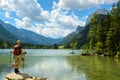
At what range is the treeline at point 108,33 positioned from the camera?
100500 mm

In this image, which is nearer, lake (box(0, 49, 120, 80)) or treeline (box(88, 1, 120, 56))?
lake (box(0, 49, 120, 80))

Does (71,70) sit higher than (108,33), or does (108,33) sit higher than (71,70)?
(108,33)

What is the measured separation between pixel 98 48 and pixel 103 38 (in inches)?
260

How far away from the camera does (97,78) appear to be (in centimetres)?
3641

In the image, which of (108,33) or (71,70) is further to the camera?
(108,33)

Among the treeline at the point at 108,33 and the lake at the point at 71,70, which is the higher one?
the treeline at the point at 108,33

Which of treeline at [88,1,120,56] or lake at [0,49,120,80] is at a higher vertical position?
treeline at [88,1,120,56]

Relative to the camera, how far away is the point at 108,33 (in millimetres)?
105375

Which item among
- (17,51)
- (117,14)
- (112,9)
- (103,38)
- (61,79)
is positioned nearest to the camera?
(17,51)

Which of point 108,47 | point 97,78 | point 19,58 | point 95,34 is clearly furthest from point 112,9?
point 19,58

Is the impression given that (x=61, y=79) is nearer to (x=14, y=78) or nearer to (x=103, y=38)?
(x=14, y=78)

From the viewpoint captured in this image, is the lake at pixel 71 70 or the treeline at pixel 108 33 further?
the treeline at pixel 108 33

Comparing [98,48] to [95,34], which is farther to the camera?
[95,34]

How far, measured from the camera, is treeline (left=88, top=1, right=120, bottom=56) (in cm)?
10050
